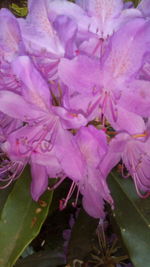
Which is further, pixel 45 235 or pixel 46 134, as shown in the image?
pixel 45 235

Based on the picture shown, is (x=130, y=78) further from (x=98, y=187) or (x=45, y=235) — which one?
(x=45, y=235)

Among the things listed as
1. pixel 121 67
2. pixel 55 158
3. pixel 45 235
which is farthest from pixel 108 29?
pixel 45 235

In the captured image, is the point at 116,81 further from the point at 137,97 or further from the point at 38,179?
the point at 38,179

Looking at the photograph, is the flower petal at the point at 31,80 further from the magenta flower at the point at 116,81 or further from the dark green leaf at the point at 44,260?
the dark green leaf at the point at 44,260

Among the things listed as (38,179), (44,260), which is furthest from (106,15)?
(44,260)

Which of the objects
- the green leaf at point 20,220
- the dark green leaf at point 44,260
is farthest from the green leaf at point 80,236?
the green leaf at point 20,220

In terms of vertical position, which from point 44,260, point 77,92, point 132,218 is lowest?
point 44,260

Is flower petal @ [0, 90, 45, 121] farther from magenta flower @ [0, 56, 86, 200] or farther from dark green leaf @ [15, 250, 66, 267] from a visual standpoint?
dark green leaf @ [15, 250, 66, 267]
